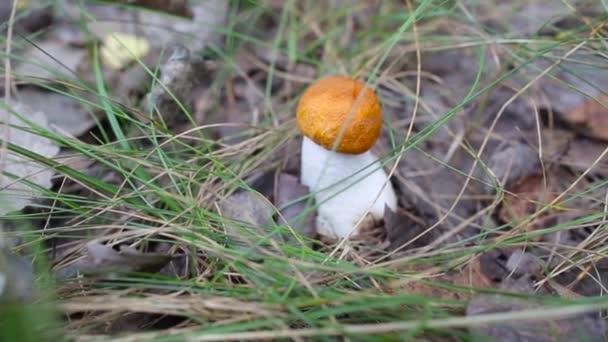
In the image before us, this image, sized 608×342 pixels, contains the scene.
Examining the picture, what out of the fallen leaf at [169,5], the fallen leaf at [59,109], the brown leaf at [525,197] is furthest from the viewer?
the fallen leaf at [169,5]

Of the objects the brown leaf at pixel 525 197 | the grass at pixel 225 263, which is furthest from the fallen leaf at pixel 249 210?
the brown leaf at pixel 525 197

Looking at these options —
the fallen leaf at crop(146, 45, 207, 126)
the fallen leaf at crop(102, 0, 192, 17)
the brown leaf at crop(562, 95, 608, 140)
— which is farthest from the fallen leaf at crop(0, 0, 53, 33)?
the brown leaf at crop(562, 95, 608, 140)

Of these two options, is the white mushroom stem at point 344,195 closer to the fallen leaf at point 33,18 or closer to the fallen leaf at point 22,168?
the fallen leaf at point 22,168

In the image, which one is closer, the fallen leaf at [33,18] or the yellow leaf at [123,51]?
the fallen leaf at [33,18]

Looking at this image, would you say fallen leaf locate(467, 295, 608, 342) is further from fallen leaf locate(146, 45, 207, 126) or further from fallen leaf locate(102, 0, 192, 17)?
fallen leaf locate(102, 0, 192, 17)

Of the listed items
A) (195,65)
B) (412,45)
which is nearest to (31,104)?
(195,65)
